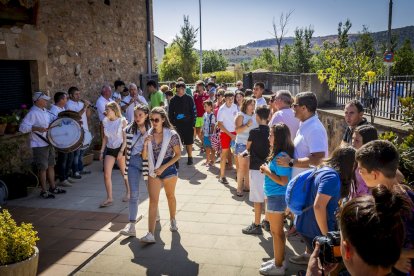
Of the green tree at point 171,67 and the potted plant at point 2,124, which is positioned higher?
the green tree at point 171,67

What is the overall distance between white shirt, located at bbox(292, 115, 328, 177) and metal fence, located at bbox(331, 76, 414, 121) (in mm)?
3176

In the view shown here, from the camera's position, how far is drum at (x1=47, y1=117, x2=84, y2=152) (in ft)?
23.5

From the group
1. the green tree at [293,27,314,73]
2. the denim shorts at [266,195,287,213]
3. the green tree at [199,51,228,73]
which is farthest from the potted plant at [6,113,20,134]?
the green tree at [199,51,228,73]

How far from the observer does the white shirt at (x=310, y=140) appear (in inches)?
172

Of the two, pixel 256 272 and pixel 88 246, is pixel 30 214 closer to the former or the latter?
pixel 88 246

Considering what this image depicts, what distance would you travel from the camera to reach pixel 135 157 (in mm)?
5555

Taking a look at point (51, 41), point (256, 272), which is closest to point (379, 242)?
point (256, 272)

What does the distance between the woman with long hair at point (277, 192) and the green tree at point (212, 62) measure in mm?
43007

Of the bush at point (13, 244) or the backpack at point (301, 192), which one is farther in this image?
the bush at point (13, 244)

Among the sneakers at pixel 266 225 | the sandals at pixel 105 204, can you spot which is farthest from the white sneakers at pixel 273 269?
the sandals at pixel 105 204

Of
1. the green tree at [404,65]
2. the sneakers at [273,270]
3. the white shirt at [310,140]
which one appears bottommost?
the sneakers at [273,270]

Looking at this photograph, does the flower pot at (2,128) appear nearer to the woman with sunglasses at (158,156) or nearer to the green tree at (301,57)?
the woman with sunglasses at (158,156)

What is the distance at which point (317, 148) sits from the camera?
435cm

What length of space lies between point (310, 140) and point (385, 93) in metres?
4.19
